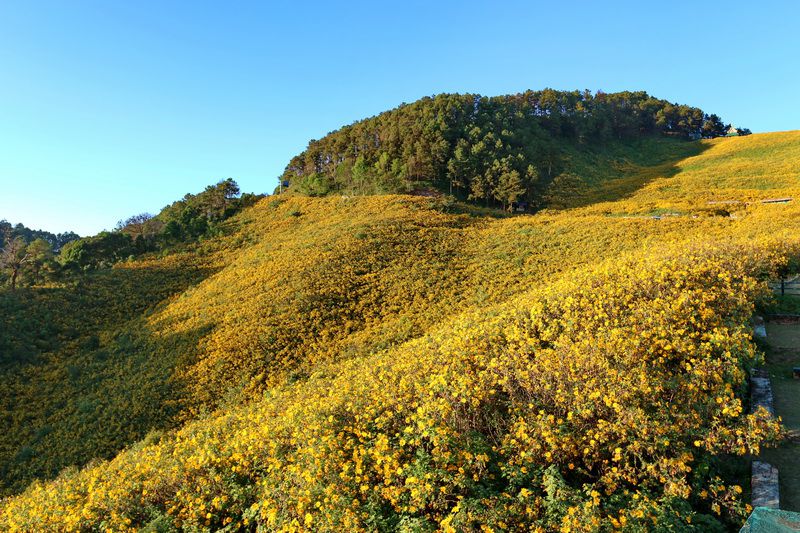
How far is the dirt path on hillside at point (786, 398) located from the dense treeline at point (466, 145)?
40.3 meters

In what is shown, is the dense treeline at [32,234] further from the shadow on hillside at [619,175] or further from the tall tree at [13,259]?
the shadow on hillside at [619,175]

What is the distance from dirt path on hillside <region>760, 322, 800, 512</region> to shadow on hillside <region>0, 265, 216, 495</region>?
16058mm

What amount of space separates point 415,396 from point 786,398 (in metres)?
6.30

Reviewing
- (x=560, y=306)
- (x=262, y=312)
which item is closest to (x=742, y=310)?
(x=560, y=306)

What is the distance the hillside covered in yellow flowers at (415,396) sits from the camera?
5121 mm

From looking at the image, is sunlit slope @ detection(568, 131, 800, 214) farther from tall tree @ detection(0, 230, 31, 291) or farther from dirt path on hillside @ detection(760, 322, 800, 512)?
tall tree @ detection(0, 230, 31, 291)

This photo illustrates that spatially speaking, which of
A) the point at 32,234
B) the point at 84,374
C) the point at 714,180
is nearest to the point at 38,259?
the point at 84,374

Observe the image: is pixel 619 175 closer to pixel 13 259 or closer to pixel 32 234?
pixel 13 259

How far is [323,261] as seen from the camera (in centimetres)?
2539

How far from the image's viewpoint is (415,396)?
703 centimetres

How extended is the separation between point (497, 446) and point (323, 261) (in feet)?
67.3

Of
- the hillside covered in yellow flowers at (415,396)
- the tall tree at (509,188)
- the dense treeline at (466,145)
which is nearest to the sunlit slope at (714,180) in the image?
the tall tree at (509,188)

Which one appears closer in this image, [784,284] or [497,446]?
[497,446]

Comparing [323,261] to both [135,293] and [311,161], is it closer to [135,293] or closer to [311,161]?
[135,293]
